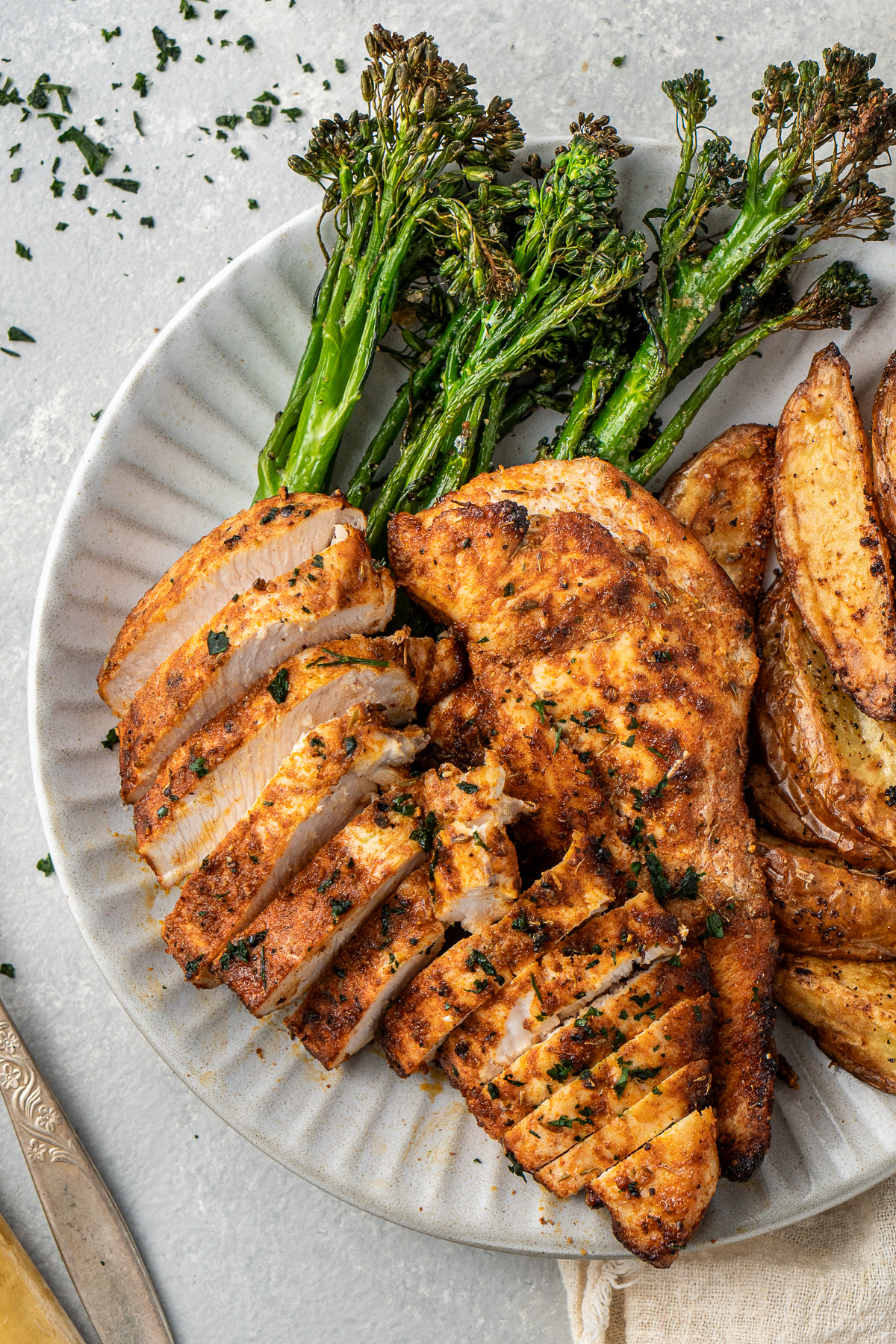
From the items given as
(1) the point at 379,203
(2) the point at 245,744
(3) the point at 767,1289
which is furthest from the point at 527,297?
(3) the point at 767,1289

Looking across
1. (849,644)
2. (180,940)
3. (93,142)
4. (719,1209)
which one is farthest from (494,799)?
(93,142)

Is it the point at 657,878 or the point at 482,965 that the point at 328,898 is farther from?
the point at 657,878

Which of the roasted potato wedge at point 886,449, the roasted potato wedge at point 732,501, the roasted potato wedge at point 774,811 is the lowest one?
the roasted potato wedge at point 774,811

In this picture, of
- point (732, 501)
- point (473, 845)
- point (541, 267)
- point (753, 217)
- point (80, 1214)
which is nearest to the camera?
point (473, 845)

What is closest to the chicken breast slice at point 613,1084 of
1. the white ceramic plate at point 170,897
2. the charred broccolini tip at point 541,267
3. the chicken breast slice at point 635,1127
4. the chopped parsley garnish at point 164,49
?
the chicken breast slice at point 635,1127

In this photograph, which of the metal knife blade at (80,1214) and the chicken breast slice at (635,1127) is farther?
the metal knife blade at (80,1214)

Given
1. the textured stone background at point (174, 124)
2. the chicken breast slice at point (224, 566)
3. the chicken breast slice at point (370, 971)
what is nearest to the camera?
the chicken breast slice at point (370, 971)

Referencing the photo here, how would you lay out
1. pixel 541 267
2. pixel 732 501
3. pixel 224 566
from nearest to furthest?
pixel 224 566 → pixel 541 267 → pixel 732 501

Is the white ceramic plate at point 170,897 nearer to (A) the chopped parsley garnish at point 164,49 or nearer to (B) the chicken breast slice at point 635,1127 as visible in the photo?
(B) the chicken breast slice at point 635,1127
